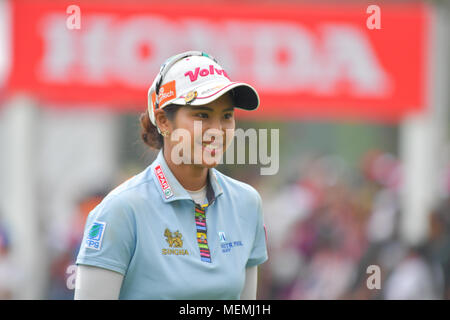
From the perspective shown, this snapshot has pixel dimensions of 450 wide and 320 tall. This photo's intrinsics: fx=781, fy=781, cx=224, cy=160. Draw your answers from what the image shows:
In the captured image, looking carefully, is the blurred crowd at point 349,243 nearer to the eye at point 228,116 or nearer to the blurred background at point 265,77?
the blurred background at point 265,77

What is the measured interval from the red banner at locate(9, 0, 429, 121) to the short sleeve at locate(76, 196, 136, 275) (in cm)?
452

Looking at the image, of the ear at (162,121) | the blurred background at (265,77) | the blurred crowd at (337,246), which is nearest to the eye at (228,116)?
the ear at (162,121)

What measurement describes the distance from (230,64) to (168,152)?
14.6 feet

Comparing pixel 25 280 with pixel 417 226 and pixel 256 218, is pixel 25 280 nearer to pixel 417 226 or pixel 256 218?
pixel 417 226

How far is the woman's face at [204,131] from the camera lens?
9.51 feet

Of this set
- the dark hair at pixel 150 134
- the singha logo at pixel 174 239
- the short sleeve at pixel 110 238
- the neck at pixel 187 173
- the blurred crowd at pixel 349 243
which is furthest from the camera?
the blurred crowd at pixel 349 243

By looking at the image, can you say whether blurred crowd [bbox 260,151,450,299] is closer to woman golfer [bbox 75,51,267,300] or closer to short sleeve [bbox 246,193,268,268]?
short sleeve [bbox 246,193,268,268]

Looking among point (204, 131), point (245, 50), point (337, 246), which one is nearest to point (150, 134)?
point (204, 131)

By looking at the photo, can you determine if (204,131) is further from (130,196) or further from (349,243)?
(349,243)

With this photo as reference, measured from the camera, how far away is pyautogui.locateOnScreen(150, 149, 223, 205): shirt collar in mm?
2961

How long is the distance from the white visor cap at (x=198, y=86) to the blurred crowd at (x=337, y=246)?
122cm

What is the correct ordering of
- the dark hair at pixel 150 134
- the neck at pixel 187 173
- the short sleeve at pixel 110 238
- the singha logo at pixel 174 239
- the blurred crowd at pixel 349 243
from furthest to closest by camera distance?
the blurred crowd at pixel 349 243 → the dark hair at pixel 150 134 → the neck at pixel 187 173 → the singha logo at pixel 174 239 → the short sleeve at pixel 110 238

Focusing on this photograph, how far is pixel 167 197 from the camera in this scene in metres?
2.95

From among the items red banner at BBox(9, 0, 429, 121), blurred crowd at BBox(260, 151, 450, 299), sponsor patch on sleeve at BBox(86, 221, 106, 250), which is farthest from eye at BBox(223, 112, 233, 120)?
red banner at BBox(9, 0, 429, 121)
